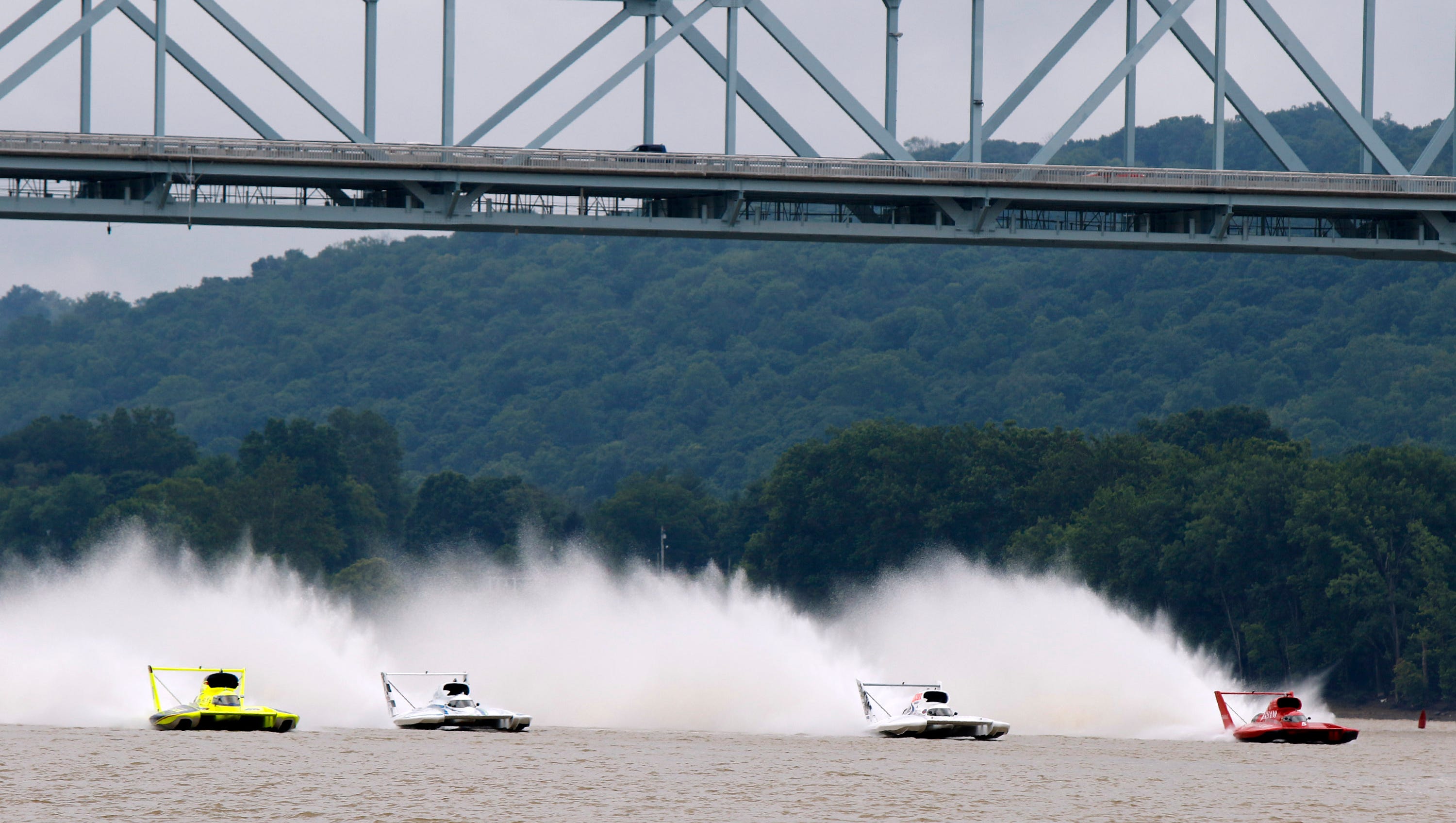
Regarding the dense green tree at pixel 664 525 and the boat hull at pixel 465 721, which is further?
the dense green tree at pixel 664 525

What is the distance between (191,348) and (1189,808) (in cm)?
17462

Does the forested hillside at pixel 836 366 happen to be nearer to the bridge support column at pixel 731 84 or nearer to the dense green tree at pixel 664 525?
the dense green tree at pixel 664 525

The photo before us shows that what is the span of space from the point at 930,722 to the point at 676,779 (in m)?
10.2

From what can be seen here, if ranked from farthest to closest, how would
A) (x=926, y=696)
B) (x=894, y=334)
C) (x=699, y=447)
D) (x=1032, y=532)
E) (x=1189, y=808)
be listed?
(x=894, y=334)
(x=699, y=447)
(x=1032, y=532)
(x=926, y=696)
(x=1189, y=808)

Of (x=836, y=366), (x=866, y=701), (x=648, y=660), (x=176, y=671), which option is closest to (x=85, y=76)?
(x=176, y=671)

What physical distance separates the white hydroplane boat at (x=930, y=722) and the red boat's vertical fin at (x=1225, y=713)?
4.80 metres

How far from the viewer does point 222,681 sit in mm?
43906

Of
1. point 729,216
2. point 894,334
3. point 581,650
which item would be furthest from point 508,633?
point 894,334

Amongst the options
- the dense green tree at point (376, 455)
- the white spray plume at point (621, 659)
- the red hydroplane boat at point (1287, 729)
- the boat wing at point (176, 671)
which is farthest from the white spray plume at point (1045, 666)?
the dense green tree at point (376, 455)

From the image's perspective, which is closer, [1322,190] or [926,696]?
[926,696]

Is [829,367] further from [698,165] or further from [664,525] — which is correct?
[698,165]

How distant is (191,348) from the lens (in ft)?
655

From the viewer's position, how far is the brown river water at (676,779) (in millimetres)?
32719

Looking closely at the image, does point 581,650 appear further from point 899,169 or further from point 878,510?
point 878,510
